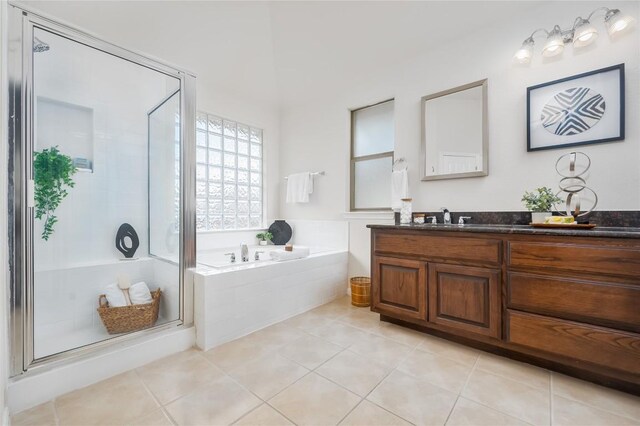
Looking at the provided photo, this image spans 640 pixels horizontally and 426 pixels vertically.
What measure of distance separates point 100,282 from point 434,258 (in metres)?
2.50

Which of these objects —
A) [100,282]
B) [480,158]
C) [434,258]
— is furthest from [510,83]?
[100,282]

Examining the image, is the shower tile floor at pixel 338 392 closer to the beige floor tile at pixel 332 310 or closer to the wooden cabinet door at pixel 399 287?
the wooden cabinet door at pixel 399 287

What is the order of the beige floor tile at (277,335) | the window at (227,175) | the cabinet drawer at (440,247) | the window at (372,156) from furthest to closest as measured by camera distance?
1. the window at (227,175)
2. the window at (372,156)
3. the beige floor tile at (277,335)
4. the cabinet drawer at (440,247)

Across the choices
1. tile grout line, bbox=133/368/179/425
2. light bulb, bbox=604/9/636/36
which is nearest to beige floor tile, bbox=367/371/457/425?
tile grout line, bbox=133/368/179/425

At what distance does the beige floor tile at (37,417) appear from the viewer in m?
1.20

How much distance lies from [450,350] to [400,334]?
363 mm

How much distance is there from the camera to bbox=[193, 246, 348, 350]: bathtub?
1.89 metres

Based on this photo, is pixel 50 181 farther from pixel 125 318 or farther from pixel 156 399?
pixel 156 399

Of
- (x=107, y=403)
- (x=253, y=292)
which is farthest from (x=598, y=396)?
(x=107, y=403)

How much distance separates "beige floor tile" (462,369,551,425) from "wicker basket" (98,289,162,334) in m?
2.06

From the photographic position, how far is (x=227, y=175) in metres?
3.41

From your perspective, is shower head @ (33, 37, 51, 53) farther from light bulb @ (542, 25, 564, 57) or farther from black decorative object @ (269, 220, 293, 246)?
light bulb @ (542, 25, 564, 57)

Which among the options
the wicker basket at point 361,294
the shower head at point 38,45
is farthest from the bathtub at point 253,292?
the shower head at point 38,45

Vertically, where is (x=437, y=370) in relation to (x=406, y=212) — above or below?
below
